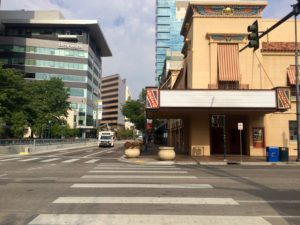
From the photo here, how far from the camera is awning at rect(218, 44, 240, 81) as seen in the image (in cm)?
2927

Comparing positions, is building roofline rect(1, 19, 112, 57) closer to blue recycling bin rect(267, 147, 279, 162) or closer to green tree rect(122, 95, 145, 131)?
green tree rect(122, 95, 145, 131)

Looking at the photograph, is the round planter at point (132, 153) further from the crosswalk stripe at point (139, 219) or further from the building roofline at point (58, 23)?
the building roofline at point (58, 23)

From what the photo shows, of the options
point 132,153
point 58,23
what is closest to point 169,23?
point 58,23

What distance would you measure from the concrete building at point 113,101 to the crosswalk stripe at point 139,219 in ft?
556

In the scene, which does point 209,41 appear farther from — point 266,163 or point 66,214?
point 66,214

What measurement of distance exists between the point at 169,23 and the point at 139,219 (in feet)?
503

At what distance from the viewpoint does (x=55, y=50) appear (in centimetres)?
9444

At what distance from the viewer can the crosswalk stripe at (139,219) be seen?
23.2ft

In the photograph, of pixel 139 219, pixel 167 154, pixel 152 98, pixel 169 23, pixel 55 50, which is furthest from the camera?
pixel 169 23

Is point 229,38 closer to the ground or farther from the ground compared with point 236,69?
farther from the ground

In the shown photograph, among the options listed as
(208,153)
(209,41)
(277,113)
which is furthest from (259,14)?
(208,153)

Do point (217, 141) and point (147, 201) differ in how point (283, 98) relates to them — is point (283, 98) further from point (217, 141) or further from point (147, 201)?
point (147, 201)

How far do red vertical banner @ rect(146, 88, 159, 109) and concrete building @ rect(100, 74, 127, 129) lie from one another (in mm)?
151243

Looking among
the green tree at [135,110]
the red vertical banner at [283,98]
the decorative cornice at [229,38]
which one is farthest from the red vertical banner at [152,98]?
the green tree at [135,110]
